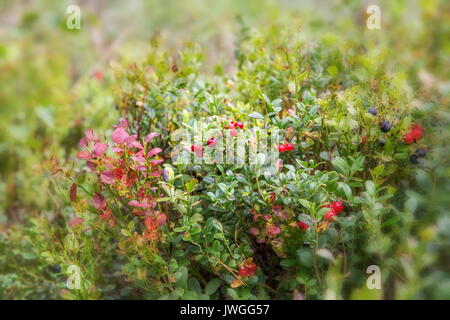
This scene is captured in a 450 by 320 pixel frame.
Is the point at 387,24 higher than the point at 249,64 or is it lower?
higher

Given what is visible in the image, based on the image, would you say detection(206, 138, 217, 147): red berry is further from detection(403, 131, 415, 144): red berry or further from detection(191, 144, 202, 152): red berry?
detection(403, 131, 415, 144): red berry

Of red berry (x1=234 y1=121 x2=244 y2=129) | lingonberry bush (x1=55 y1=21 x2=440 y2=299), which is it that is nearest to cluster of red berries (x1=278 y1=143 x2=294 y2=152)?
lingonberry bush (x1=55 y1=21 x2=440 y2=299)

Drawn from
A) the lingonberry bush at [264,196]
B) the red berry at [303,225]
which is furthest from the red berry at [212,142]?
the red berry at [303,225]

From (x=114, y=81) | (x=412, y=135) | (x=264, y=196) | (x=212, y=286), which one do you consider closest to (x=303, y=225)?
(x=264, y=196)

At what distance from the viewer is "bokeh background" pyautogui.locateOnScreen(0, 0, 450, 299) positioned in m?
1.33

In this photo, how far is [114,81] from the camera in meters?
2.70

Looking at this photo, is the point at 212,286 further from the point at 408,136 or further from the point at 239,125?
the point at 408,136

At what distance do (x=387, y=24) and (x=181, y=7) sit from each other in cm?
279

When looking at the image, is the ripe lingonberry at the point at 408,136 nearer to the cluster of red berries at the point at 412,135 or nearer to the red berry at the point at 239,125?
the cluster of red berries at the point at 412,135

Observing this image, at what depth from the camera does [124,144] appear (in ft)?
4.39

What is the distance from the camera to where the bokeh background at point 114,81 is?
1329mm

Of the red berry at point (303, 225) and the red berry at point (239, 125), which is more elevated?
the red berry at point (239, 125)
